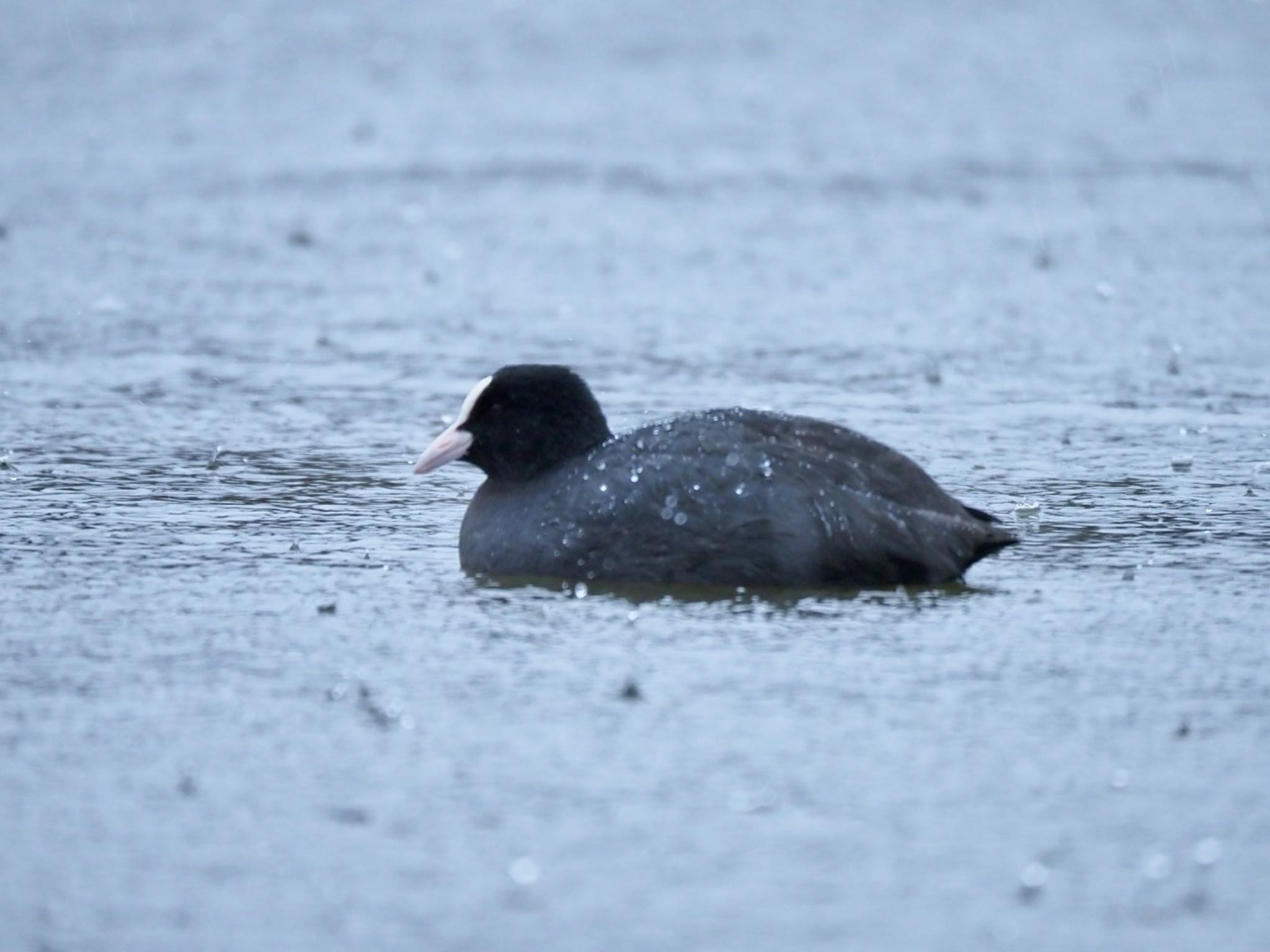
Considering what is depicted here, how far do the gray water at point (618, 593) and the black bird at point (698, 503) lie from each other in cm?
13

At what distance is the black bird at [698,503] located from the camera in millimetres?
6008

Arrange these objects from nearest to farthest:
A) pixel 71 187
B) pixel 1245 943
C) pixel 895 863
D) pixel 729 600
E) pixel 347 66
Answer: pixel 1245 943 < pixel 895 863 < pixel 729 600 < pixel 71 187 < pixel 347 66

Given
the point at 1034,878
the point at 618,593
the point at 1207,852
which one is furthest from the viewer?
the point at 618,593

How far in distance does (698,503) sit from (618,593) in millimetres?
327

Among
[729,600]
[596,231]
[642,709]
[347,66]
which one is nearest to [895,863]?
[642,709]

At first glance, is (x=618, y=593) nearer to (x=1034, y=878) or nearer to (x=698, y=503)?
(x=698, y=503)

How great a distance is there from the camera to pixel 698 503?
6023 millimetres

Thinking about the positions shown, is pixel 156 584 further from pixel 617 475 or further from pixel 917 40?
pixel 917 40

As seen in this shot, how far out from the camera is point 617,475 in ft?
20.1

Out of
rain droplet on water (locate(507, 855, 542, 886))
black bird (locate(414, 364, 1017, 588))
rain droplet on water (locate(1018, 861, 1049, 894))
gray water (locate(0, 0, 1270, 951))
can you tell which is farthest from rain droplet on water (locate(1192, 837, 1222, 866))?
black bird (locate(414, 364, 1017, 588))

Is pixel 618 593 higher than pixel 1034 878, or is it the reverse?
→ pixel 618 593

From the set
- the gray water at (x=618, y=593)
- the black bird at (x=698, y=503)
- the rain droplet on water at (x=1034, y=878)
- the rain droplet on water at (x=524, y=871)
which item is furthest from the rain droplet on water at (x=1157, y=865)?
the black bird at (x=698, y=503)

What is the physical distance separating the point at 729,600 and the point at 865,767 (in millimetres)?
1414

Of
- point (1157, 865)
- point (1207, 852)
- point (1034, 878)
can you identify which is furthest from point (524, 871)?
point (1207, 852)
